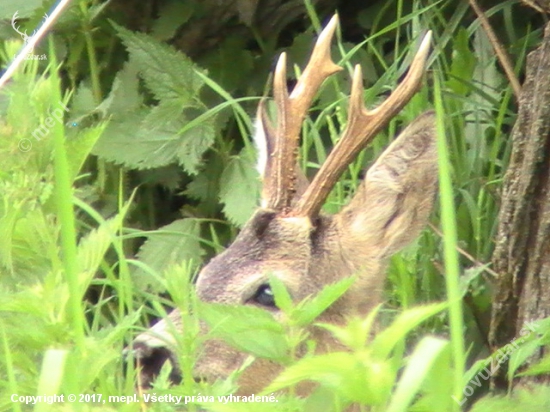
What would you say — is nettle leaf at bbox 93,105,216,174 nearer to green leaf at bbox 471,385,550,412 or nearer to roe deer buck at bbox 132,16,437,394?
roe deer buck at bbox 132,16,437,394

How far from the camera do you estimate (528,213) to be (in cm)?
290

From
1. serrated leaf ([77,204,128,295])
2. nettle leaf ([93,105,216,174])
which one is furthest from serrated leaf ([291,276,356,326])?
nettle leaf ([93,105,216,174])

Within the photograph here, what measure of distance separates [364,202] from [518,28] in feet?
4.43

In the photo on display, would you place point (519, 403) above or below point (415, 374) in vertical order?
below

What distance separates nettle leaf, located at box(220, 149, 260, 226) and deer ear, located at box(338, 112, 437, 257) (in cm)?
72

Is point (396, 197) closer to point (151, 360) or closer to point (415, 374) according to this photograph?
point (151, 360)

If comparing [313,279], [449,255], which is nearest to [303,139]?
[313,279]

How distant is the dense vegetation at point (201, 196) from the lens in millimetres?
1778

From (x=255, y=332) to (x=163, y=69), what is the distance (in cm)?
254

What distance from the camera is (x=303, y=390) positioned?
2875mm

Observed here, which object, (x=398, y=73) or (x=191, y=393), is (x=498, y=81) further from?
(x=191, y=393)

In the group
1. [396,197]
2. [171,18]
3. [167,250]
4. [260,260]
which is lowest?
[167,250]

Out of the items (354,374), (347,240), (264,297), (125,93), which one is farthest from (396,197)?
(354,374)

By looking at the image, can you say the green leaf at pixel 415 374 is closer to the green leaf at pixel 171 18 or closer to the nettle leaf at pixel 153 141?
the nettle leaf at pixel 153 141
